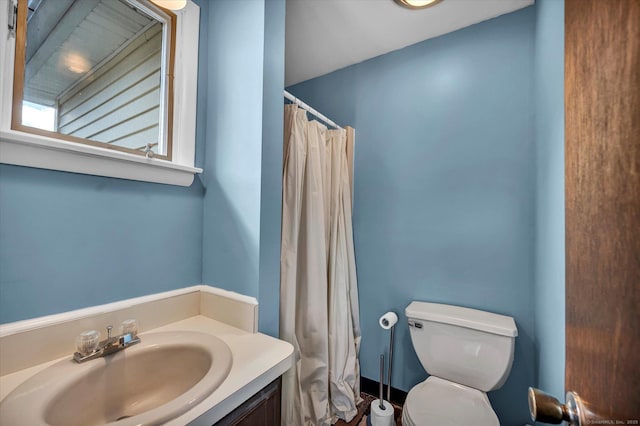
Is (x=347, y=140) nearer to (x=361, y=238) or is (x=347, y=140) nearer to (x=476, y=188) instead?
(x=361, y=238)

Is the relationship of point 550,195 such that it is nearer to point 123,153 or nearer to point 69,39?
point 123,153

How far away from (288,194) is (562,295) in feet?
3.82

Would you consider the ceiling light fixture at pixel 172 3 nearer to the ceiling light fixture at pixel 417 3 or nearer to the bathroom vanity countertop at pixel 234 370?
the ceiling light fixture at pixel 417 3

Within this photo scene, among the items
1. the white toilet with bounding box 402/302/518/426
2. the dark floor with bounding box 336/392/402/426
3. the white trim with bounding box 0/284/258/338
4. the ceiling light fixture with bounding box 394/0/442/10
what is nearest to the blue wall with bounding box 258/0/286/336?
the white trim with bounding box 0/284/258/338

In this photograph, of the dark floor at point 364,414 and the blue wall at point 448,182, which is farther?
the dark floor at point 364,414

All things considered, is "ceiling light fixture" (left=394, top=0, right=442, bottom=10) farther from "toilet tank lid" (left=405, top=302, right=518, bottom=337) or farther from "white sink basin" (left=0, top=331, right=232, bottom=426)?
"white sink basin" (left=0, top=331, right=232, bottom=426)

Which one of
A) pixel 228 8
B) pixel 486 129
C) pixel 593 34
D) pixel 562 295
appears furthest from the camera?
pixel 486 129

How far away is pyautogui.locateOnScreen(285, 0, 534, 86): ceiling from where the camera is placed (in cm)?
144

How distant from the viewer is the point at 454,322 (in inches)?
54.2

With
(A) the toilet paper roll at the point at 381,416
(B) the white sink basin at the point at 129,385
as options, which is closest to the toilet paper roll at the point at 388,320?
(A) the toilet paper roll at the point at 381,416

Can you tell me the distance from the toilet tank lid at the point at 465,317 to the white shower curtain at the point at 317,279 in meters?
0.45

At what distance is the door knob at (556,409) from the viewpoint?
1.38 ft

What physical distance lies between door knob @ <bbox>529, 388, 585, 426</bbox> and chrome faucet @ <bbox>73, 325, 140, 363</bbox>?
1.11 meters

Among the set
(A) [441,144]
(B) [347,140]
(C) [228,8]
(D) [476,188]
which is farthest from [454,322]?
(C) [228,8]
